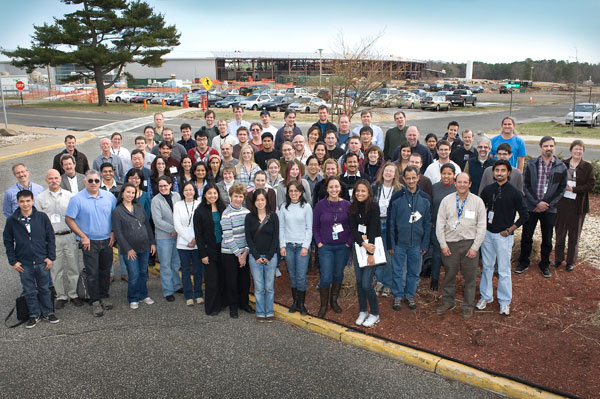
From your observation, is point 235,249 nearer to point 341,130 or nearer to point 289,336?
point 289,336

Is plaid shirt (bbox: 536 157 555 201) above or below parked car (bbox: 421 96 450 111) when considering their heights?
below

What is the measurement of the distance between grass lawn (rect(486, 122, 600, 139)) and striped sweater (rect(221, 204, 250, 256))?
72.1ft

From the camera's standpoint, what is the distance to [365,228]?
5680 mm

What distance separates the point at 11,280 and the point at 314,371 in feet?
17.2

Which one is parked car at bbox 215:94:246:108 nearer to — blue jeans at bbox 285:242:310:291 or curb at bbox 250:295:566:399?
blue jeans at bbox 285:242:310:291

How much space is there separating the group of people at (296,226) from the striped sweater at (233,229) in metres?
0.01

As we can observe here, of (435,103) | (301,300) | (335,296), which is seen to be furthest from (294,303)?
(435,103)

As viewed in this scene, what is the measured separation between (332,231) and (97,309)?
3.42m

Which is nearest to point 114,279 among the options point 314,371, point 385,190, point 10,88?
point 314,371

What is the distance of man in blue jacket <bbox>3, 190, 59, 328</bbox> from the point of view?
5.78m

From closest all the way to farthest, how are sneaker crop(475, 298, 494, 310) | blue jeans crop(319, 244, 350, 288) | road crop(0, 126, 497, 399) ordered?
1. road crop(0, 126, 497, 399)
2. blue jeans crop(319, 244, 350, 288)
3. sneaker crop(475, 298, 494, 310)

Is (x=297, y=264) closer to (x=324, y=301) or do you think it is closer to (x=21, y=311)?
(x=324, y=301)

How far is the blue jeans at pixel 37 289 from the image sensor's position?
5910 millimetres

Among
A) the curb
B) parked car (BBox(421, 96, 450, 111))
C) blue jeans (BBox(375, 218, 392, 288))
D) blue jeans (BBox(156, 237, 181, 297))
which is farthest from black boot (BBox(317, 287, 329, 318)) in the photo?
parked car (BBox(421, 96, 450, 111))
